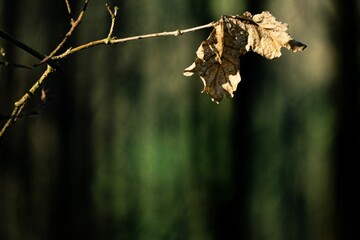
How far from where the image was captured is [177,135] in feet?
7.39

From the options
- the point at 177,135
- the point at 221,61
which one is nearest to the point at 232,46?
the point at 221,61

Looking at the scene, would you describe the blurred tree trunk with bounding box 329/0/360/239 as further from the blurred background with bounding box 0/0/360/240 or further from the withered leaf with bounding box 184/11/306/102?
the withered leaf with bounding box 184/11/306/102

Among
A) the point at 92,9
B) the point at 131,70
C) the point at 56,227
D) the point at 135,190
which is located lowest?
the point at 56,227

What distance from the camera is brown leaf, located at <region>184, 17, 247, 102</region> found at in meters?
1.31

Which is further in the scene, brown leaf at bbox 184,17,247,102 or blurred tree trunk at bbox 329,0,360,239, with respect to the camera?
blurred tree trunk at bbox 329,0,360,239

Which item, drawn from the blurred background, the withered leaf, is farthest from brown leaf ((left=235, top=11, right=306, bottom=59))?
the blurred background

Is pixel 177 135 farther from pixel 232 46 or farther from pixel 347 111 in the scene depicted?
pixel 232 46

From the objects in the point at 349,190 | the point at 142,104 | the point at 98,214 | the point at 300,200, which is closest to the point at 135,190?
the point at 98,214

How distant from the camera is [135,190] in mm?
2256

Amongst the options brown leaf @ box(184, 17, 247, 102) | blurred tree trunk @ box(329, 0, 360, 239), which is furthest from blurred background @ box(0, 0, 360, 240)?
brown leaf @ box(184, 17, 247, 102)

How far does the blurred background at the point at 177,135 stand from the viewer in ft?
7.18

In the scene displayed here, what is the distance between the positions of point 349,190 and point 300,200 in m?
0.18

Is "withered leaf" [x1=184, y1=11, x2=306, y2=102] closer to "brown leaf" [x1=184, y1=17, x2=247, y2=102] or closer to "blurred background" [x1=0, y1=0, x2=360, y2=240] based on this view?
"brown leaf" [x1=184, y1=17, x2=247, y2=102]

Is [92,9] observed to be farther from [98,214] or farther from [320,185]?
[320,185]
